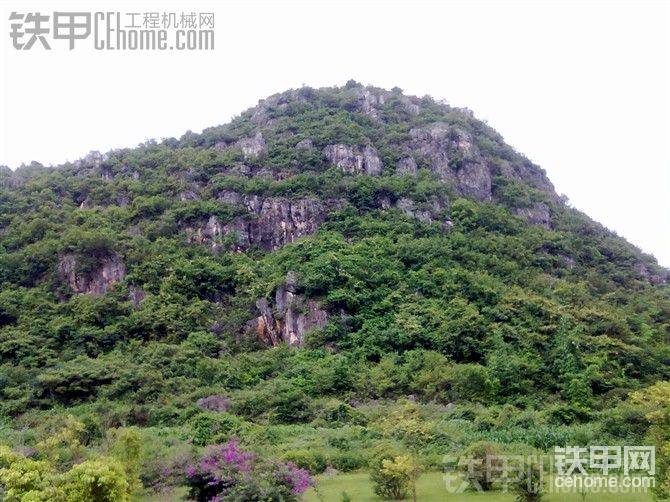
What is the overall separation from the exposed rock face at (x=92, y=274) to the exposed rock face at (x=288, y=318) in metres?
12.4

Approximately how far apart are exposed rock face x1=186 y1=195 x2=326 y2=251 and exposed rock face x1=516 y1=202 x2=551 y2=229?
791 inches

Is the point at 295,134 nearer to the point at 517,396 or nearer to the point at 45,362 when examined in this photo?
the point at 45,362

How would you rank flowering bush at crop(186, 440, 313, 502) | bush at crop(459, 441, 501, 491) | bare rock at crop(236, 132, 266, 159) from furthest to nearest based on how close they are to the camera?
bare rock at crop(236, 132, 266, 159) → bush at crop(459, 441, 501, 491) → flowering bush at crop(186, 440, 313, 502)

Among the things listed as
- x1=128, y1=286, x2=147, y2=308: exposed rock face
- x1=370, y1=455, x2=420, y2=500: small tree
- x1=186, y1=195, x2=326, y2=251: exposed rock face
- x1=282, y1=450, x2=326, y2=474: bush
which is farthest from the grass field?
x1=186, y1=195, x2=326, y2=251: exposed rock face

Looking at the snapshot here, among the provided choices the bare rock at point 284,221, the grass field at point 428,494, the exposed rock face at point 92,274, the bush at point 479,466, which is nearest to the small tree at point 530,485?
the grass field at point 428,494

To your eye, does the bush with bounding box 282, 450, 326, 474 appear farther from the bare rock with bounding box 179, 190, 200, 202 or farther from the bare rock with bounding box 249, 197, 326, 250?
the bare rock with bounding box 179, 190, 200, 202

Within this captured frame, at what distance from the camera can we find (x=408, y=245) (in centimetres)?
4959

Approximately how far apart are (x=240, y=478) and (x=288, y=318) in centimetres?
2932

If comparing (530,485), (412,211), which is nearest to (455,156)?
(412,211)

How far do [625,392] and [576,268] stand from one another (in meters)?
21.7

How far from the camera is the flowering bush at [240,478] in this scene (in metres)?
12.8

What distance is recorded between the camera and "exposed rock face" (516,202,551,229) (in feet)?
198

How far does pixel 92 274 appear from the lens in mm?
48500

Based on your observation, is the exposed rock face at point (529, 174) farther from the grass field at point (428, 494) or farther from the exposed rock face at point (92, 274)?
the grass field at point (428, 494)
